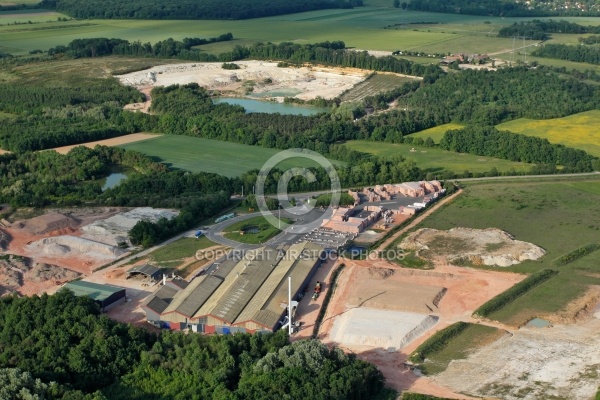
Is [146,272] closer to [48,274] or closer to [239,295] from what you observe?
[48,274]

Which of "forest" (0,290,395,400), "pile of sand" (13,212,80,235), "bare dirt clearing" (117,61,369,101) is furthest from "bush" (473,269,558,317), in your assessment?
"bare dirt clearing" (117,61,369,101)

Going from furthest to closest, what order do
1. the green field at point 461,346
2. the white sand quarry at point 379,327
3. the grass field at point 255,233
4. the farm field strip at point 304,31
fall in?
the farm field strip at point 304,31
the grass field at point 255,233
the white sand quarry at point 379,327
the green field at point 461,346

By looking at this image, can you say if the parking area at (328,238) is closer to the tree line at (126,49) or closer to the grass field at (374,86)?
the grass field at (374,86)

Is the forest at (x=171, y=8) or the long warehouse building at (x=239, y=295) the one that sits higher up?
the forest at (x=171, y=8)

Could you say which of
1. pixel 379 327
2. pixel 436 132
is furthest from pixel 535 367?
pixel 436 132

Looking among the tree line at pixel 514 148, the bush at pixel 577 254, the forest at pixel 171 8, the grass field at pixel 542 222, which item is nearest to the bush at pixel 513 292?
the grass field at pixel 542 222

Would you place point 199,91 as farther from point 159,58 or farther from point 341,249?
point 341,249

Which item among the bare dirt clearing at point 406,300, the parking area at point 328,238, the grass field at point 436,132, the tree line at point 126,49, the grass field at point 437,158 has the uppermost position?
the tree line at point 126,49
